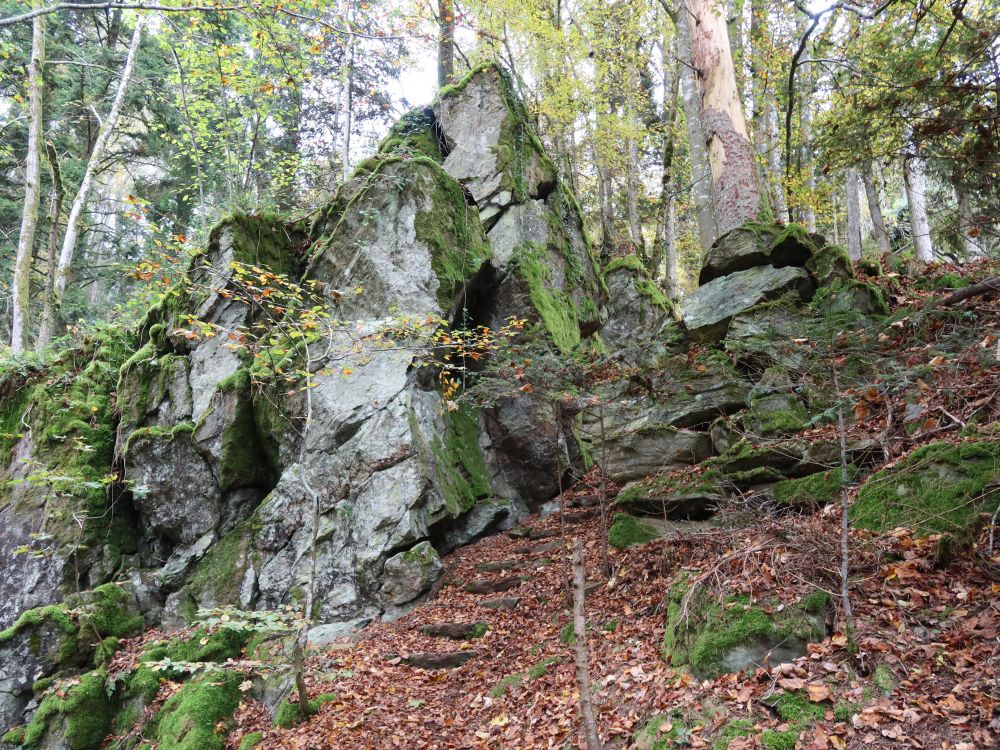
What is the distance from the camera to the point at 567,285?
1278 centimetres

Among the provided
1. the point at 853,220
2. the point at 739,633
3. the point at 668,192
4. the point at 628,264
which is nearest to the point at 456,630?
the point at 739,633

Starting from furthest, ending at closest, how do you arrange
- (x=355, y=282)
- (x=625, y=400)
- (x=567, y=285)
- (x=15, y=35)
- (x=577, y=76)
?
1. (x=577, y=76)
2. (x=15, y=35)
3. (x=567, y=285)
4. (x=355, y=282)
5. (x=625, y=400)

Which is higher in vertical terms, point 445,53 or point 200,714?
point 445,53

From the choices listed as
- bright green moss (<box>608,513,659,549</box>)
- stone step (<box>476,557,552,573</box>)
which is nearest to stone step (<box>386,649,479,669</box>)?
stone step (<box>476,557,552,573</box>)

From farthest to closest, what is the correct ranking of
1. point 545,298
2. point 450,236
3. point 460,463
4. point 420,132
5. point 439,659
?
1. point 420,132
2. point 545,298
3. point 450,236
4. point 460,463
5. point 439,659

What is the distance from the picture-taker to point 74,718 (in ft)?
23.7

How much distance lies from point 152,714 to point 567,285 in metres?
10.3

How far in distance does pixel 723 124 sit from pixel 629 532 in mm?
7153

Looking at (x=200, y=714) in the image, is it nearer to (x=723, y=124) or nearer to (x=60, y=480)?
(x=60, y=480)

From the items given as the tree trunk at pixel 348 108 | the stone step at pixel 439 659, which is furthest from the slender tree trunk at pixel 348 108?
the stone step at pixel 439 659

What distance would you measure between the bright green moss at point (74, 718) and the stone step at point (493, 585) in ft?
16.4

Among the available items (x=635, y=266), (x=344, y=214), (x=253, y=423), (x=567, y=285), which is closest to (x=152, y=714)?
(x=253, y=423)

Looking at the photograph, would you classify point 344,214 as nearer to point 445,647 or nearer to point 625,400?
point 625,400

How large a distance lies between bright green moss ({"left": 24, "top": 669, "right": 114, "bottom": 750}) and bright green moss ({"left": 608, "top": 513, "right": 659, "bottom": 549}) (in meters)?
7.00
